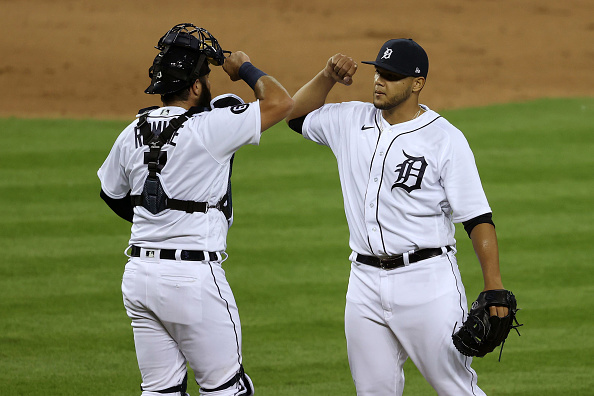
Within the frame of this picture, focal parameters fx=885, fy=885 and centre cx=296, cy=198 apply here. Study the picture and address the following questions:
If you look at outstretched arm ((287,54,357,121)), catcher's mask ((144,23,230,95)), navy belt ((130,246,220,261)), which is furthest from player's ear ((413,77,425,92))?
navy belt ((130,246,220,261))

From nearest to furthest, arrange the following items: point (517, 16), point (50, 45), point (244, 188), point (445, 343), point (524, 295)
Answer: point (445, 343) → point (524, 295) → point (244, 188) → point (50, 45) → point (517, 16)

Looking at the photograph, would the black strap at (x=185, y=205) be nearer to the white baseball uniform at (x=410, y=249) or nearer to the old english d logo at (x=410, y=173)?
the white baseball uniform at (x=410, y=249)

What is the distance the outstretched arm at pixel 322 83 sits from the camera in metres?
3.98

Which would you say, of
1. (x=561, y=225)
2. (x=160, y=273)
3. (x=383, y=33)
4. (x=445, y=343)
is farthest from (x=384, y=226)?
(x=383, y=33)

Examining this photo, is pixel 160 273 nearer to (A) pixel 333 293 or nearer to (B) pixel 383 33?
(A) pixel 333 293

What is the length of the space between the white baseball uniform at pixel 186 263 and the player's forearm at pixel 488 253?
1014 millimetres

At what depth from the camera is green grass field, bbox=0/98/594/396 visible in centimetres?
600

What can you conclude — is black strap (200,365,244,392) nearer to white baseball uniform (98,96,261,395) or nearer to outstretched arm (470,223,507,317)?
white baseball uniform (98,96,261,395)

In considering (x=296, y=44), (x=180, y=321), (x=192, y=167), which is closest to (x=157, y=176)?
(x=192, y=167)

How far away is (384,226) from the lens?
3777 millimetres

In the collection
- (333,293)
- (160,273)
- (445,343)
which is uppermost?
(160,273)

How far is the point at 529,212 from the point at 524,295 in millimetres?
1908

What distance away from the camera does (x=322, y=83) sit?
13.3ft

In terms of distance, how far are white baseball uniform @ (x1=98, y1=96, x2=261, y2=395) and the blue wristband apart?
179mm
